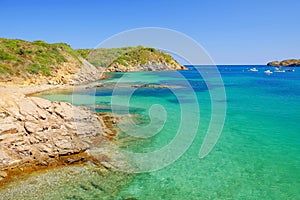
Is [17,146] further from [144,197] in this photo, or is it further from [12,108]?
[144,197]

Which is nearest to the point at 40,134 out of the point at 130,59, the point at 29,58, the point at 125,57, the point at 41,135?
the point at 41,135

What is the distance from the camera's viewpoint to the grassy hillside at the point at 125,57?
357 feet

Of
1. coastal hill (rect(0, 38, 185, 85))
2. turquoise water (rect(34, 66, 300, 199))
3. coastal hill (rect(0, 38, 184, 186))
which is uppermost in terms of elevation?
coastal hill (rect(0, 38, 185, 85))

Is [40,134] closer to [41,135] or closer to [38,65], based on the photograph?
[41,135]

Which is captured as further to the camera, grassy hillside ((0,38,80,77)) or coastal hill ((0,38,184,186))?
grassy hillside ((0,38,80,77))

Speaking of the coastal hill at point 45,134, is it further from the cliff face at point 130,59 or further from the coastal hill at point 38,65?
the cliff face at point 130,59

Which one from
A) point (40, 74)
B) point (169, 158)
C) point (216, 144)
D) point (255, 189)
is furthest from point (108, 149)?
point (40, 74)

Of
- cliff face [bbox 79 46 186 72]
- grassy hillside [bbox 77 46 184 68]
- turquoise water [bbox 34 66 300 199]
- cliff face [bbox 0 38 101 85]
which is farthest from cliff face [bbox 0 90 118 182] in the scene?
grassy hillside [bbox 77 46 184 68]

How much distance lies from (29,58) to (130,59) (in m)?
74.2

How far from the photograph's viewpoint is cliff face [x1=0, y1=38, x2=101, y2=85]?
153 ft

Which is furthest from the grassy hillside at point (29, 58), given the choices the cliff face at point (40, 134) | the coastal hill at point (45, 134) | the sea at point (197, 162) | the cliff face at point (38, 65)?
the cliff face at point (40, 134)

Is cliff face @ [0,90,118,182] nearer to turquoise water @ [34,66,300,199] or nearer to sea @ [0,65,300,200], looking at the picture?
sea @ [0,65,300,200]

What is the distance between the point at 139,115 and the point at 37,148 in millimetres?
13325

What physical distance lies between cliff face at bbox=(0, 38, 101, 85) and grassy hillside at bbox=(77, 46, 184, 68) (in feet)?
125
